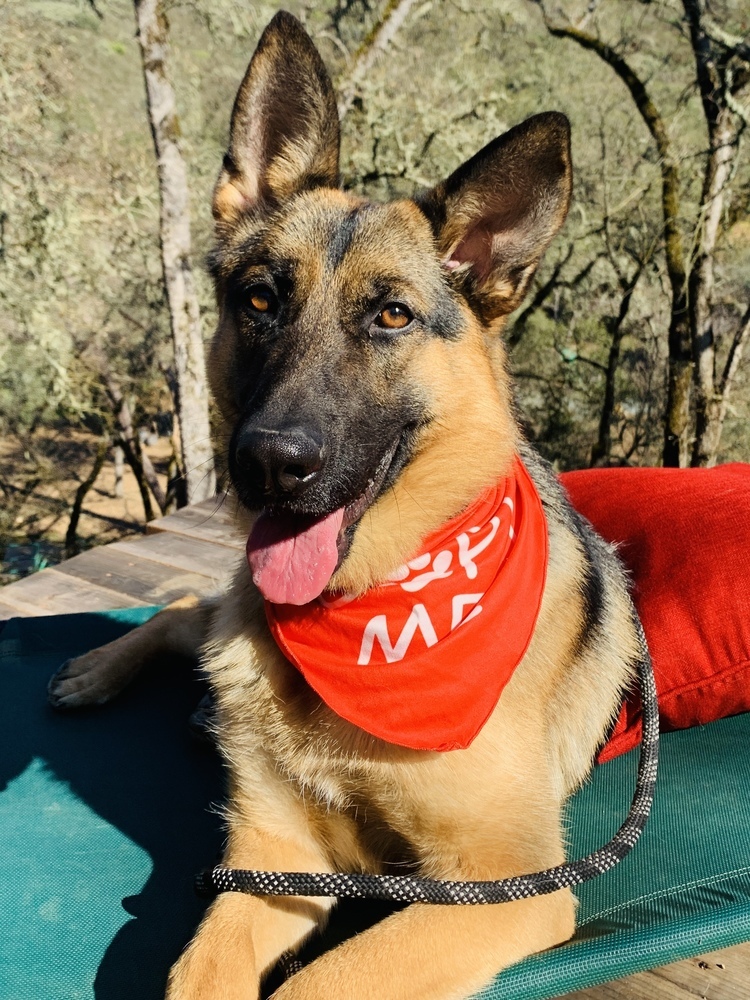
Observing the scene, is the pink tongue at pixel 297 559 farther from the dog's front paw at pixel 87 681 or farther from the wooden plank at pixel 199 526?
the wooden plank at pixel 199 526

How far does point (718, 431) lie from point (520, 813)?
10.00 meters

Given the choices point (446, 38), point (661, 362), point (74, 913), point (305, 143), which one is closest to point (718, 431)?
→ point (661, 362)

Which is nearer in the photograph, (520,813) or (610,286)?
(520,813)

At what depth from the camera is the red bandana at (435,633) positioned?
2254 millimetres

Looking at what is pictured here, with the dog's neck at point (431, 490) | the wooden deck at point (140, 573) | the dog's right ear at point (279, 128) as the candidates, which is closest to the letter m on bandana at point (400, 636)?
the dog's neck at point (431, 490)

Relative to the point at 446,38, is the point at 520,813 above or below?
below

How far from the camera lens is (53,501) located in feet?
73.7

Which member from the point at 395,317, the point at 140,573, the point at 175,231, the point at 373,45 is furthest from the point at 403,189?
the point at 395,317

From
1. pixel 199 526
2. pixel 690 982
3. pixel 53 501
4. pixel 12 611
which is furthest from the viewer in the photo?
pixel 53 501

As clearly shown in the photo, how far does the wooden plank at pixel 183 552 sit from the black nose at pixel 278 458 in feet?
10.4

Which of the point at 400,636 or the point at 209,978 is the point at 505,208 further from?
the point at 209,978

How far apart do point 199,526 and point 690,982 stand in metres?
4.72

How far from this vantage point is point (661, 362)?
17781mm

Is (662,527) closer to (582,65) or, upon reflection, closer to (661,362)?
(661,362)
